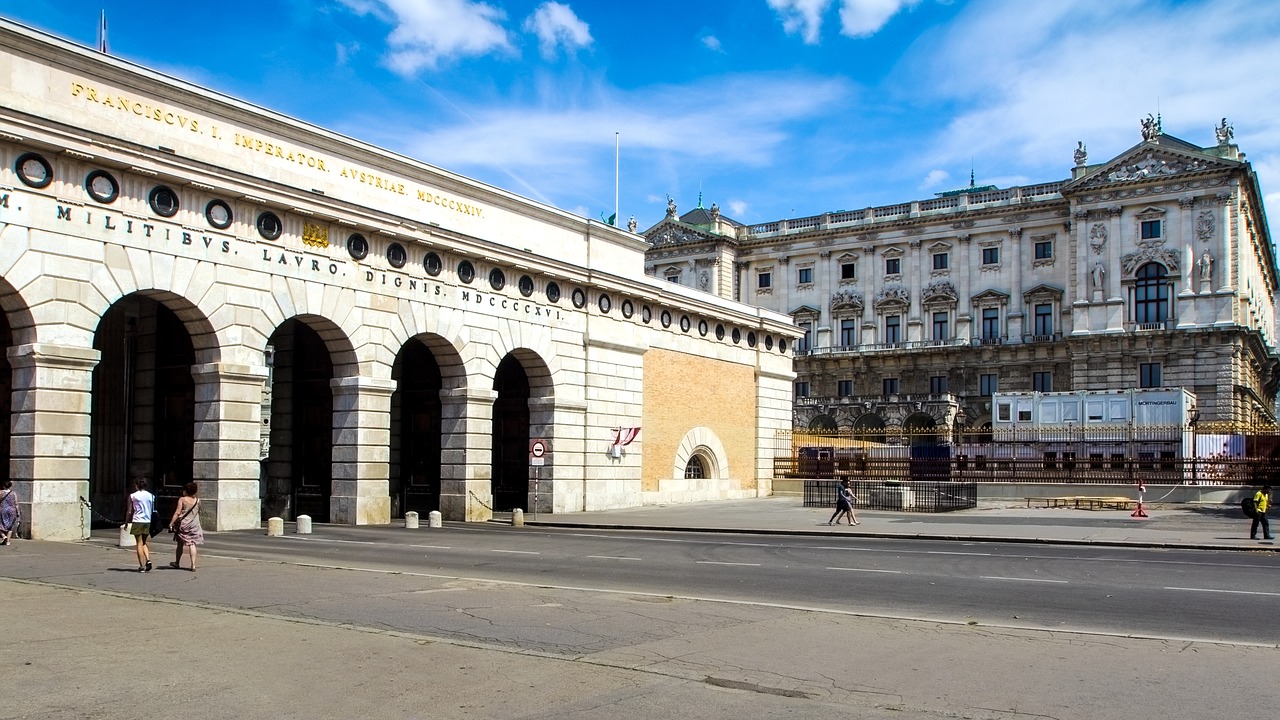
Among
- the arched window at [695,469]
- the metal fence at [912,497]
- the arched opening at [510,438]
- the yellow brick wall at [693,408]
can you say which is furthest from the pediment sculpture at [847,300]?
the arched opening at [510,438]

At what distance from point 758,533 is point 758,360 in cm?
1906

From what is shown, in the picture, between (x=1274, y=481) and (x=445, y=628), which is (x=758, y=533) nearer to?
(x=445, y=628)

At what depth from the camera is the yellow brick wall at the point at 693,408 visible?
39.8 metres

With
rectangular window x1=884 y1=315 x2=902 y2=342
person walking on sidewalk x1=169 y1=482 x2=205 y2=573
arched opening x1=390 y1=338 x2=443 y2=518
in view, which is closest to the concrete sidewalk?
arched opening x1=390 y1=338 x2=443 y2=518

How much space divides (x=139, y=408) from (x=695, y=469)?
2072 centimetres

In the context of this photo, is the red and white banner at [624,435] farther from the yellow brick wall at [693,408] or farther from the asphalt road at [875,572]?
the asphalt road at [875,572]

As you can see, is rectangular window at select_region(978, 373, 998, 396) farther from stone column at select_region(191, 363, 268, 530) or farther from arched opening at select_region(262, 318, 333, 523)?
stone column at select_region(191, 363, 268, 530)

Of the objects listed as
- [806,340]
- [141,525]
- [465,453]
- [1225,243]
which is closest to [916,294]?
[806,340]

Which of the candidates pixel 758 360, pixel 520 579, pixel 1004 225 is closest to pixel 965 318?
pixel 1004 225

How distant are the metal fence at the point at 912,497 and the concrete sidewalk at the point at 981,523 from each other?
65 cm

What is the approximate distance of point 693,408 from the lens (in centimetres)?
4241

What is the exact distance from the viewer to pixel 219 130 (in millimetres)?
26359

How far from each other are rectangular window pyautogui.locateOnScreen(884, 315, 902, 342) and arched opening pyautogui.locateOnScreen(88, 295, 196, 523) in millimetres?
68179

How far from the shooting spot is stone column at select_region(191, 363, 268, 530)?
2562cm
